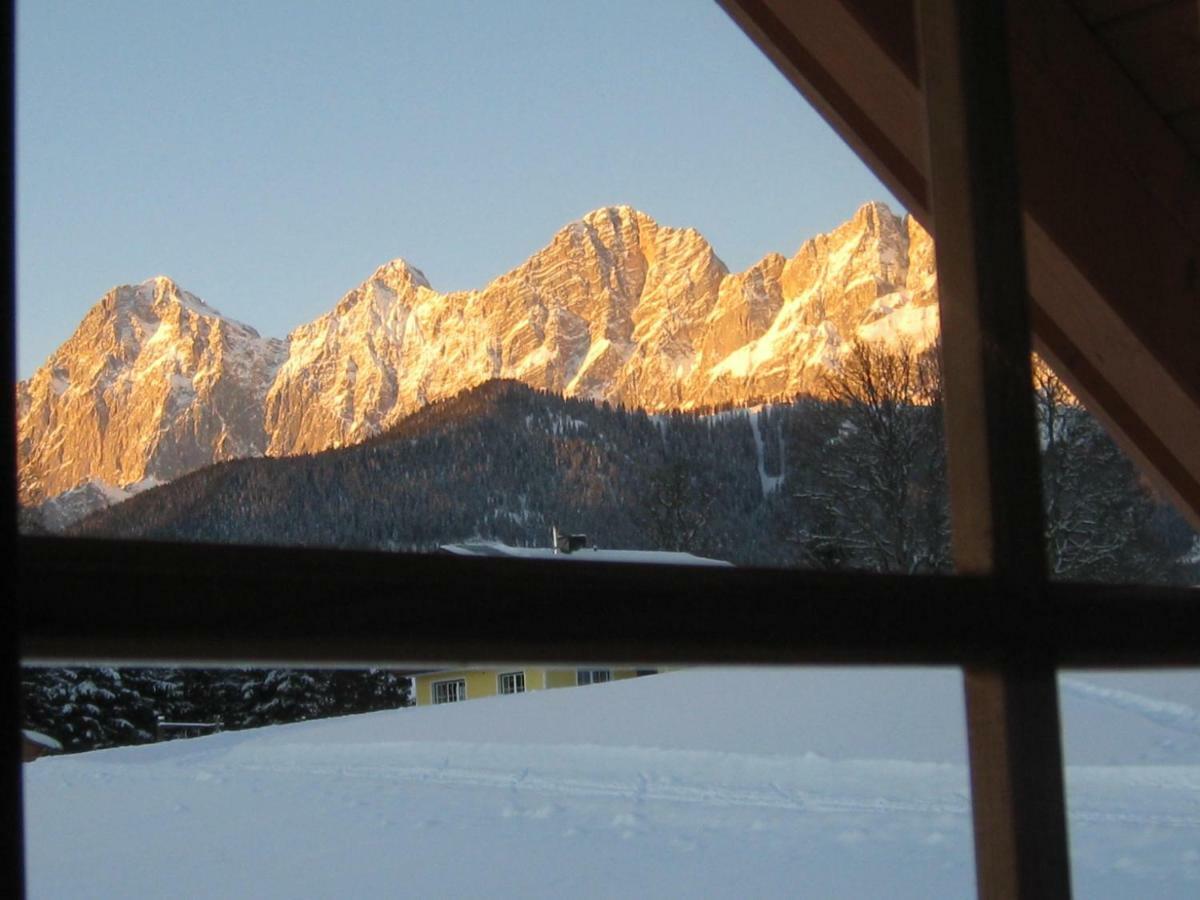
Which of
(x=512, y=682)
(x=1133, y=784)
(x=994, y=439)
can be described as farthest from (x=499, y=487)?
(x=994, y=439)

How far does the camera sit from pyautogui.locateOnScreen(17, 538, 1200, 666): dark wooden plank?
1.48ft

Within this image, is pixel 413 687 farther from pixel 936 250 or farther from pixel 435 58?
pixel 936 250

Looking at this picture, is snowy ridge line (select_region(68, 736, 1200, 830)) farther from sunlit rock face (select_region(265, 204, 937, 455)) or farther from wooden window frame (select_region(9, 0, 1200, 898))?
wooden window frame (select_region(9, 0, 1200, 898))

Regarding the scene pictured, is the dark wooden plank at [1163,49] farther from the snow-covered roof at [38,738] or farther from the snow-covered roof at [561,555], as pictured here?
the snow-covered roof at [38,738]

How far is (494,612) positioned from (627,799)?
7.83 meters

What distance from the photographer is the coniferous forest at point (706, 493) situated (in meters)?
8.33

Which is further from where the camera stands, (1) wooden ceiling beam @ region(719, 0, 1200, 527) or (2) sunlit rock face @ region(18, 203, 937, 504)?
(2) sunlit rock face @ region(18, 203, 937, 504)

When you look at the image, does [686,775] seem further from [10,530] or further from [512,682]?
[10,530]

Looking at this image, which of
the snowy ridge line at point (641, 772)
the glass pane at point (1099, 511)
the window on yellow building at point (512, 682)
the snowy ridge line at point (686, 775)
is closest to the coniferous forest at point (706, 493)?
the glass pane at point (1099, 511)

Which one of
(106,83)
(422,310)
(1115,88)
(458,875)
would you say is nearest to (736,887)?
(458,875)

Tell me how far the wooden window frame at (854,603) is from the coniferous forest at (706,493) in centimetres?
540

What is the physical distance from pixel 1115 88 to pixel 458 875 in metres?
6.83

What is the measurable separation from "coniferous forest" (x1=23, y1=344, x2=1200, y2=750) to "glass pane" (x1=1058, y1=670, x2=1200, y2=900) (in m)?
1.07

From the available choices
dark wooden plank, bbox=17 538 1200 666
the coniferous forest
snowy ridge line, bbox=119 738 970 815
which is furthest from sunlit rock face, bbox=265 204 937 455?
snowy ridge line, bbox=119 738 970 815
